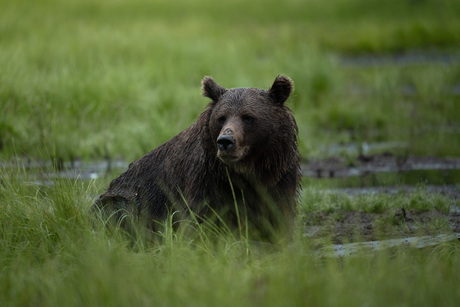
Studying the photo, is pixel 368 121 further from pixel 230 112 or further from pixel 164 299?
pixel 164 299

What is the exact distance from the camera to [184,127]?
916 cm

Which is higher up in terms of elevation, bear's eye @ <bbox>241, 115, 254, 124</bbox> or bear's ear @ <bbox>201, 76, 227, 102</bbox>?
bear's ear @ <bbox>201, 76, 227, 102</bbox>

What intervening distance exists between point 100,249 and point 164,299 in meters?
0.83

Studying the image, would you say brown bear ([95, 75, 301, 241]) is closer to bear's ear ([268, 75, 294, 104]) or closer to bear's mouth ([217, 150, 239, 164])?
bear's ear ([268, 75, 294, 104])

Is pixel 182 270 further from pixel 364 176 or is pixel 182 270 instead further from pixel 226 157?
pixel 364 176

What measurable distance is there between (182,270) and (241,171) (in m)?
1.23

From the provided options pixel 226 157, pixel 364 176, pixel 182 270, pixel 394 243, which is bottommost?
pixel 364 176

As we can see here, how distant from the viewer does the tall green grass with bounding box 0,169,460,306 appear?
3379mm

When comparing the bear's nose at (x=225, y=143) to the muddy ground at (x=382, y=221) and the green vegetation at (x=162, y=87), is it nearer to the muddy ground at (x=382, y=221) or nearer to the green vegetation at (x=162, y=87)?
the muddy ground at (x=382, y=221)

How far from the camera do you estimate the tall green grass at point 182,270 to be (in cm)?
338

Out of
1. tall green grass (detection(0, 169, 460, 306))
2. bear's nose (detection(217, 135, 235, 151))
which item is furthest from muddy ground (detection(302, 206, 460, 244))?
bear's nose (detection(217, 135, 235, 151))

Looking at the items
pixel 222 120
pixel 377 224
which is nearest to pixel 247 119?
pixel 222 120

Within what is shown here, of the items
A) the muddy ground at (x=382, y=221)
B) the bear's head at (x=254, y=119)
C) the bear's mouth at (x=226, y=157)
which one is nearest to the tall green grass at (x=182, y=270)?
the muddy ground at (x=382, y=221)

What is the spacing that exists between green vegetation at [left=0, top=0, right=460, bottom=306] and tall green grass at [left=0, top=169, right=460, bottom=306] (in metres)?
0.01
